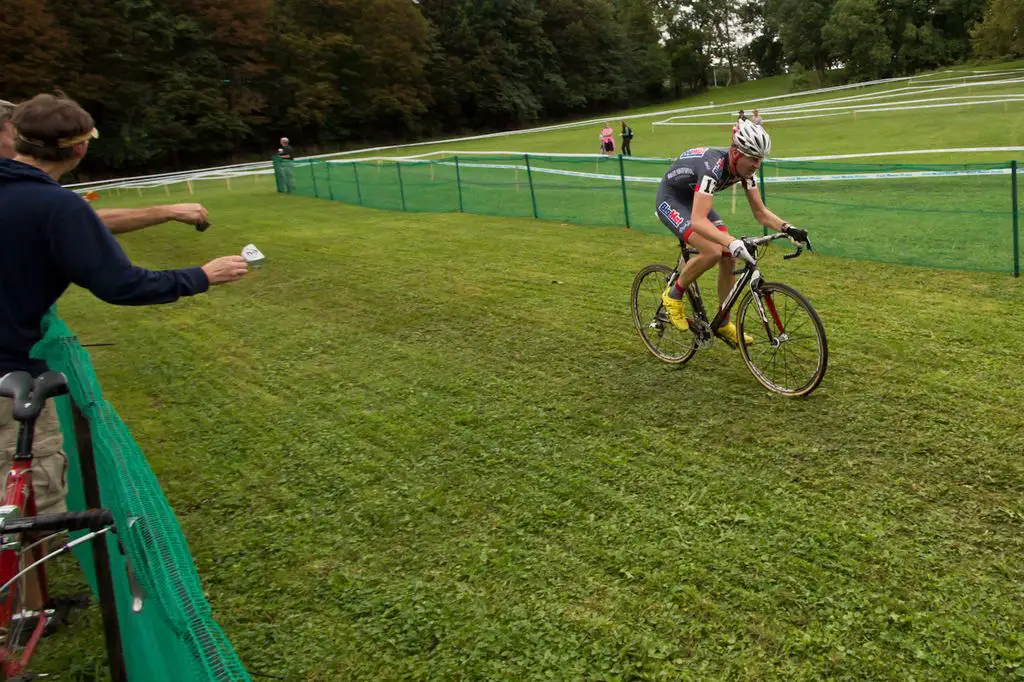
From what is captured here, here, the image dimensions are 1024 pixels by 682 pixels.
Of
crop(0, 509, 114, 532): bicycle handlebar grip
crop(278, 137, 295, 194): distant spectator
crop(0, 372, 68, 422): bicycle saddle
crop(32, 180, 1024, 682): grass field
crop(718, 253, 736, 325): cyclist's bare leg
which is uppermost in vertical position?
crop(278, 137, 295, 194): distant spectator

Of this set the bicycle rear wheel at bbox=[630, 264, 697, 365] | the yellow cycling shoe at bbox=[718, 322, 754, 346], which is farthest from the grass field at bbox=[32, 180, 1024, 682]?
the yellow cycling shoe at bbox=[718, 322, 754, 346]

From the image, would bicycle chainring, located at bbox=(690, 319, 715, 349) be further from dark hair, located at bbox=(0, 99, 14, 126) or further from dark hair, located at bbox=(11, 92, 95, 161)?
dark hair, located at bbox=(0, 99, 14, 126)

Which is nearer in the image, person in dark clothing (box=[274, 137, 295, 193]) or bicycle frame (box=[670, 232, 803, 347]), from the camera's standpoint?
bicycle frame (box=[670, 232, 803, 347])

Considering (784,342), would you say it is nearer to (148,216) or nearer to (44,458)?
(148,216)

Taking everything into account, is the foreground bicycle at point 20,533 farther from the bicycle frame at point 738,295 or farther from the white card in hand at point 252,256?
the bicycle frame at point 738,295

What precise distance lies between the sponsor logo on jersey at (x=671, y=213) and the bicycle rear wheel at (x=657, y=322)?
575mm

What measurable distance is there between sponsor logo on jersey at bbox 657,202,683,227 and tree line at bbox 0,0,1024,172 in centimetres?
5577

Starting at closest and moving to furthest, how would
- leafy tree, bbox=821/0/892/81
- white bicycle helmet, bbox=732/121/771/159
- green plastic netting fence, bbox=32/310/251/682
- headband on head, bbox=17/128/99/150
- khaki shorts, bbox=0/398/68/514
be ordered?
green plastic netting fence, bbox=32/310/251/682
headband on head, bbox=17/128/99/150
khaki shorts, bbox=0/398/68/514
white bicycle helmet, bbox=732/121/771/159
leafy tree, bbox=821/0/892/81

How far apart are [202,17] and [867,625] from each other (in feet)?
219

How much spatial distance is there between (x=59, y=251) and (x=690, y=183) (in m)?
4.81

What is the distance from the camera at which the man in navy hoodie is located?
310cm

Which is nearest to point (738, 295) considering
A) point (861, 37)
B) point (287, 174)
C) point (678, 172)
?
point (678, 172)

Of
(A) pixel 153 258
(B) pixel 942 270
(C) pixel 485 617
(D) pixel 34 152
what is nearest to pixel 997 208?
(B) pixel 942 270

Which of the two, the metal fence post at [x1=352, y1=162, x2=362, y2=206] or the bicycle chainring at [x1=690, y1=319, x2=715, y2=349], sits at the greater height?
the metal fence post at [x1=352, y1=162, x2=362, y2=206]
